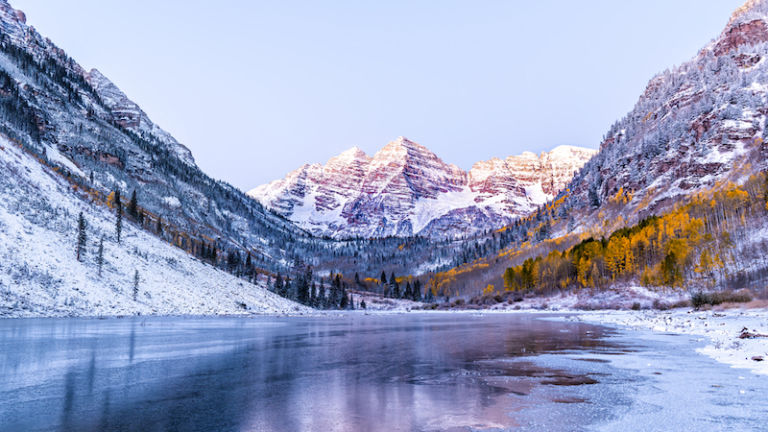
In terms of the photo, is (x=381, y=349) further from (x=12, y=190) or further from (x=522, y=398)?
(x=12, y=190)

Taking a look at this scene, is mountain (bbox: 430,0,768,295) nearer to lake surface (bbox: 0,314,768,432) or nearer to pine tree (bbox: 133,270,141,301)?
lake surface (bbox: 0,314,768,432)

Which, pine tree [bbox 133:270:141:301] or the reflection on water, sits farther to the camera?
pine tree [bbox 133:270:141:301]

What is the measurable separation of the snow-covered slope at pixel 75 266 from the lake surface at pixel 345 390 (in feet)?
135

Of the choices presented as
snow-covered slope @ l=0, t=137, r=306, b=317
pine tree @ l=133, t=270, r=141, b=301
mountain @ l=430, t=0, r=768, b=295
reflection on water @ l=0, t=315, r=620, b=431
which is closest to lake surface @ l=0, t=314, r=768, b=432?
reflection on water @ l=0, t=315, r=620, b=431

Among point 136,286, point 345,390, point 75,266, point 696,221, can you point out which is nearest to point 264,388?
point 345,390

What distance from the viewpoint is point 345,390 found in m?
14.4

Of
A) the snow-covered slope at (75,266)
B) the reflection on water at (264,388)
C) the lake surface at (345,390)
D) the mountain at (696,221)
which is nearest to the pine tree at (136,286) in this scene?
the snow-covered slope at (75,266)

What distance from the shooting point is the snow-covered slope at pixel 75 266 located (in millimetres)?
58156

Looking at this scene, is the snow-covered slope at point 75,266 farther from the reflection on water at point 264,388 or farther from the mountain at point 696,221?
the mountain at point 696,221

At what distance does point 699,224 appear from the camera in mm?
114875

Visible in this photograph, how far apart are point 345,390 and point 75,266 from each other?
72023 mm

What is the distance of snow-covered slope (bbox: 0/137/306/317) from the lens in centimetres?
5816

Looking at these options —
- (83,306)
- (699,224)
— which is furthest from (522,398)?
(699,224)

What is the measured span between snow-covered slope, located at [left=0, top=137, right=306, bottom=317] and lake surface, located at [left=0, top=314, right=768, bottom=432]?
135 ft
